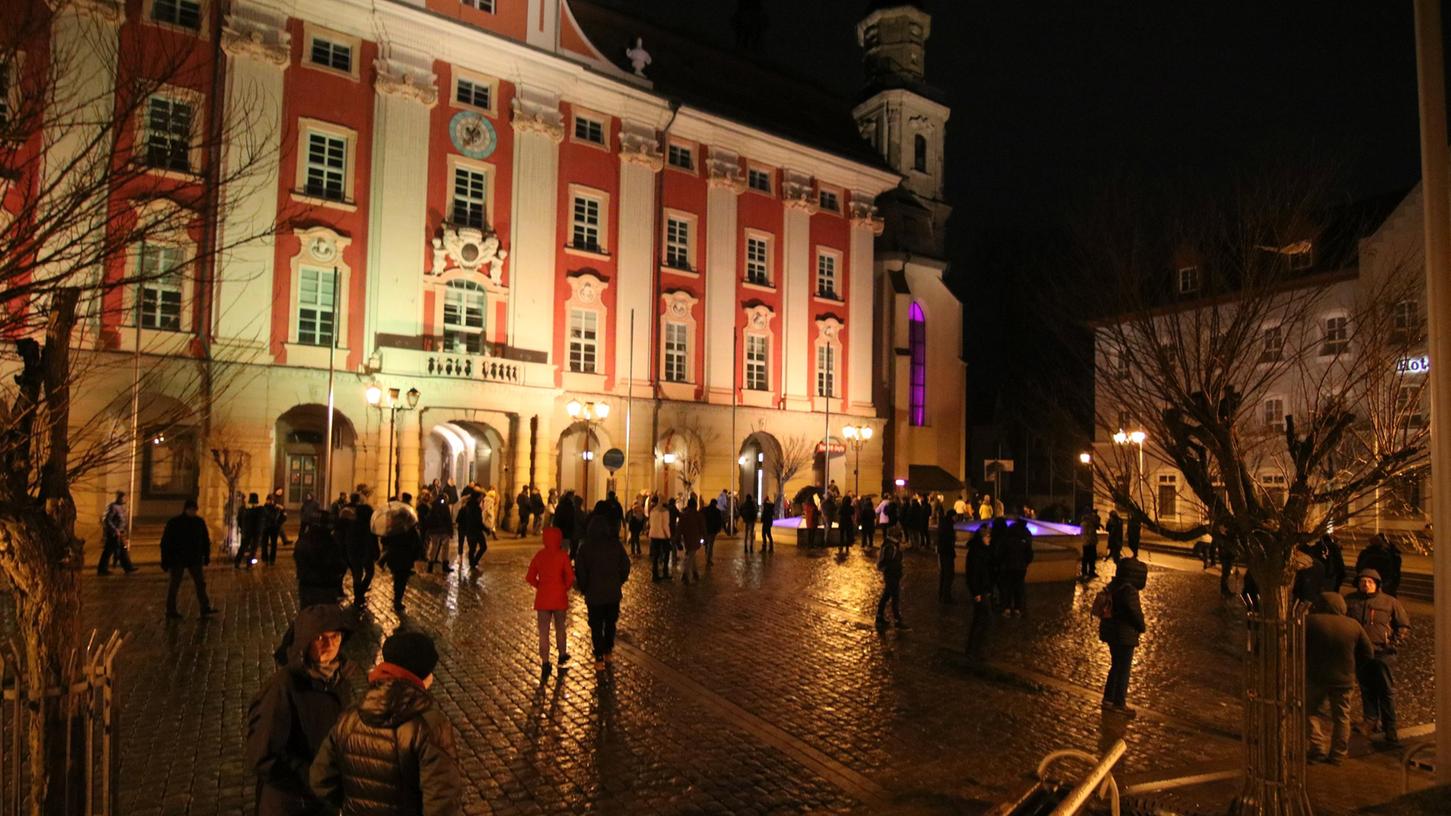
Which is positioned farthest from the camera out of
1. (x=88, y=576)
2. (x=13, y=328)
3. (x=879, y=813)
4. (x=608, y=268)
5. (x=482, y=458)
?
(x=608, y=268)

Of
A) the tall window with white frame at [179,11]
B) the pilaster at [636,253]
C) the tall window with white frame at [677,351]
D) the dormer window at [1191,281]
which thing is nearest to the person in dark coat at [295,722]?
the dormer window at [1191,281]

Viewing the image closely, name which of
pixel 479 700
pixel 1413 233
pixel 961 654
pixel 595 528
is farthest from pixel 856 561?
pixel 1413 233

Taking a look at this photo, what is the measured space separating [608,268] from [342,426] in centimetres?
1125

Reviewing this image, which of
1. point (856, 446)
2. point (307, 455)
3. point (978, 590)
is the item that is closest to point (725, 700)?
point (978, 590)

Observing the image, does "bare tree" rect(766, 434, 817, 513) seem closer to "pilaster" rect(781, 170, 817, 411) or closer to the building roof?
"pilaster" rect(781, 170, 817, 411)

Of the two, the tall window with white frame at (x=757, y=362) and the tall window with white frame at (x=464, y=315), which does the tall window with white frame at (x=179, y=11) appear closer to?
the tall window with white frame at (x=464, y=315)

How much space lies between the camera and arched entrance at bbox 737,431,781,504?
40500 mm

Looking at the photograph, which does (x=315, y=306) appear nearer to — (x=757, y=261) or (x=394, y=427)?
(x=394, y=427)

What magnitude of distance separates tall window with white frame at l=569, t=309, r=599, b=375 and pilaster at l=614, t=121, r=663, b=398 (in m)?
0.86

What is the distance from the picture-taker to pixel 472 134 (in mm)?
32500

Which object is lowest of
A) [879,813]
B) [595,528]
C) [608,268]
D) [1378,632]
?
[879,813]

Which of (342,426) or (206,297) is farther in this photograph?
(342,426)

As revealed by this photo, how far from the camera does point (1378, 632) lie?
9031 millimetres

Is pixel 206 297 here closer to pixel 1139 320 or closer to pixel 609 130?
pixel 609 130
